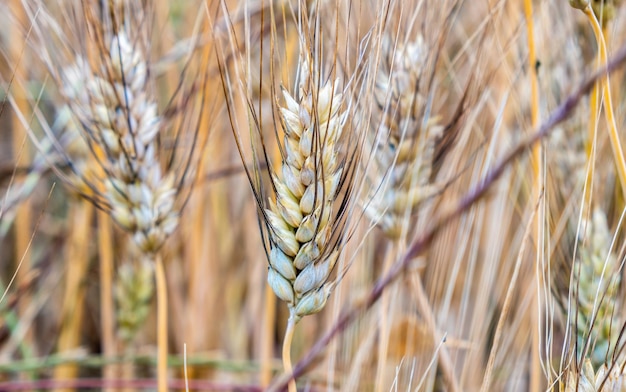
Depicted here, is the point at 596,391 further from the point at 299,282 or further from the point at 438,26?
the point at 438,26

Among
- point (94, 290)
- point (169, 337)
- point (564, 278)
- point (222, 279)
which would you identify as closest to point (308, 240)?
point (564, 278)

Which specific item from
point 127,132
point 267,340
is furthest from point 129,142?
point 267,340

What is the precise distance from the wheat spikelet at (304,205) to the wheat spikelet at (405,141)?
0.15 metres

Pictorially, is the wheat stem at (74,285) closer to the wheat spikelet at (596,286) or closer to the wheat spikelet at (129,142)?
the wheat spikelet at (129,142)

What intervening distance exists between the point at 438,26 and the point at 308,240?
0.27 metres

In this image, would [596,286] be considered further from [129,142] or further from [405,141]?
[129,142]

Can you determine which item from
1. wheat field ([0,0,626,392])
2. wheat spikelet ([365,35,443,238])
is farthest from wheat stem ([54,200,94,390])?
wheat spikelet ([365,35,443,238])

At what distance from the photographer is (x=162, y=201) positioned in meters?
0.58

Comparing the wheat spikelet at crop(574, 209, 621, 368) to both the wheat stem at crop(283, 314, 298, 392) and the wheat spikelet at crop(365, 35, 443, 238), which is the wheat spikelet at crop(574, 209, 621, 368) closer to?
the wheat spikelet at crop(365, 35, 443, 238)

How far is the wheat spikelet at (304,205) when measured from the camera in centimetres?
44

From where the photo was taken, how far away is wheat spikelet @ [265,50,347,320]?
445 mm

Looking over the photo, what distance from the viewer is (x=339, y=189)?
0.47 m

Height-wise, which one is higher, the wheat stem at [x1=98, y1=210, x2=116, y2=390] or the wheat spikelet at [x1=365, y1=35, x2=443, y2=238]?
the wheat spikelet at [x1=365, y1=35, x2=443, y2=238]

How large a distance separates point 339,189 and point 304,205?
0.13 ft
